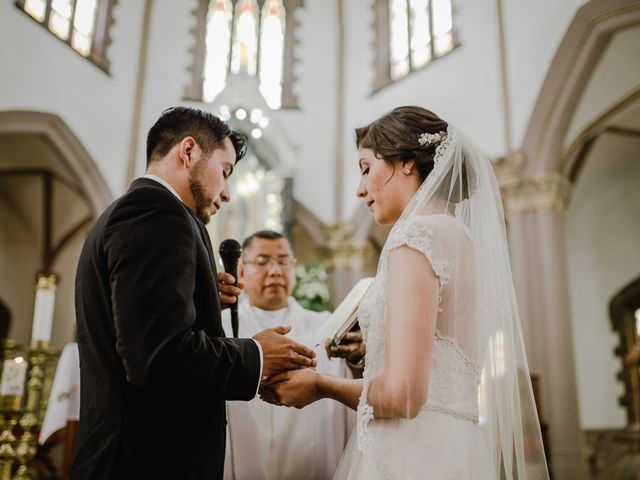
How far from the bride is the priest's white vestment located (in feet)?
2.39

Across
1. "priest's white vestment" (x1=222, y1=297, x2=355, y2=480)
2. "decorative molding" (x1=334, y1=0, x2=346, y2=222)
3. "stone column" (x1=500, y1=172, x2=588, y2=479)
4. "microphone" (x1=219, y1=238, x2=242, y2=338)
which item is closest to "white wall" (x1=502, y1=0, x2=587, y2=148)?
"stone column" (x1=500, y1=172, x2=588, y2=479)

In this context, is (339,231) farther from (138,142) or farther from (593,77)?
(593,77)

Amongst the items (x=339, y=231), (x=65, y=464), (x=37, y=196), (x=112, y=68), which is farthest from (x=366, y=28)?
(x=65, y=464)

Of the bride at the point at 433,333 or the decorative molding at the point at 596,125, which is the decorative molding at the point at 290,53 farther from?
the bride at the point at 433,333

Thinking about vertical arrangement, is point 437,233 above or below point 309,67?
below

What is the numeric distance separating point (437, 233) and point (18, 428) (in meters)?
3.18

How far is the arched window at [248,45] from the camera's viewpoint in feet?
35.0

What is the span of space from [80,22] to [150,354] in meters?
9.14

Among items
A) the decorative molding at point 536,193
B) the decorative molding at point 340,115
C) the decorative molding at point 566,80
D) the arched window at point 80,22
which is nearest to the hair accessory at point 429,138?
the decorative molding at point 536,193

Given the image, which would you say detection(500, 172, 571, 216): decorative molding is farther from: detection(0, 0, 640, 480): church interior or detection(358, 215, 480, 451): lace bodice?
detection(358, 215, 480, 451): lace bodice

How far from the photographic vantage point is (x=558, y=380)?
6.40 meters

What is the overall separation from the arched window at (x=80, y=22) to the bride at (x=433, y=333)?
776cm

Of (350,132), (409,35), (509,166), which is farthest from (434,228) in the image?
(409,35)

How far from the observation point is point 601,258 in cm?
902
